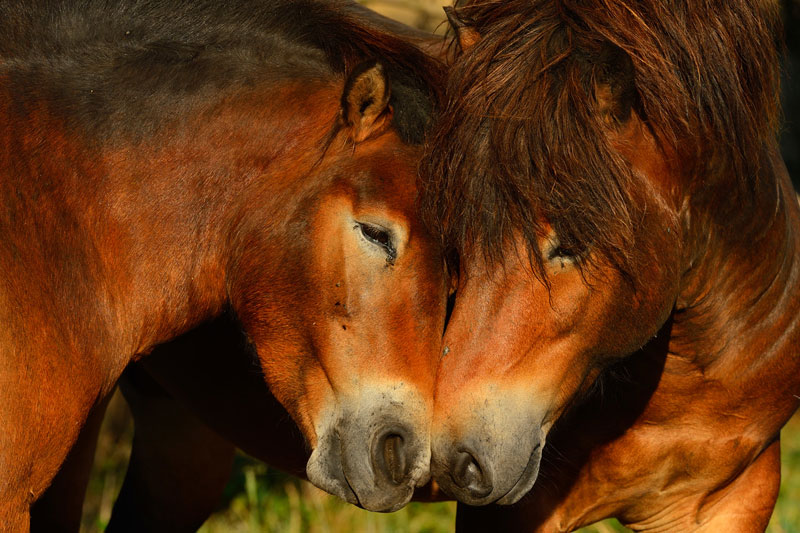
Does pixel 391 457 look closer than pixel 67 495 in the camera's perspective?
Yes

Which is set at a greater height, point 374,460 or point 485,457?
point 485,457

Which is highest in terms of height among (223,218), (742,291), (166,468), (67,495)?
(742,291)

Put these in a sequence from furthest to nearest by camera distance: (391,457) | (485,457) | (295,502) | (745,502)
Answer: (295,502) < (745,502) < (391,457) < (485,457)

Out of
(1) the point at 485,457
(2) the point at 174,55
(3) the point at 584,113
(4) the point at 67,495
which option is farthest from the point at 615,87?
(4) the point at 67,495

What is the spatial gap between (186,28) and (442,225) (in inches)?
43.0

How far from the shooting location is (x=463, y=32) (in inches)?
123

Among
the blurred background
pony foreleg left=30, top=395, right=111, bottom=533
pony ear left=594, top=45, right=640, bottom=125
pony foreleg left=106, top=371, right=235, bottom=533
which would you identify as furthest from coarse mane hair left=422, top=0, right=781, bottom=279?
pony foreleg left=106, top=371, right=235, bottom=533

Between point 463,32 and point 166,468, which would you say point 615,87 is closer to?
point 463,32

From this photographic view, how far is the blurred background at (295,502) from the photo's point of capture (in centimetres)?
523

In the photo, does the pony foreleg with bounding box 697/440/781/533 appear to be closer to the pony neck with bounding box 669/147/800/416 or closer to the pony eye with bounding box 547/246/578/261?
the pony neck with bounding box 669/147/800/416

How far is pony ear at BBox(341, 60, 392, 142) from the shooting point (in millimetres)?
2979

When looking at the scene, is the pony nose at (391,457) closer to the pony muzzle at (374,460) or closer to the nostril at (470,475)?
the pony muzzle at (374,460)

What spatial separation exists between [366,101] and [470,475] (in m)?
1.14

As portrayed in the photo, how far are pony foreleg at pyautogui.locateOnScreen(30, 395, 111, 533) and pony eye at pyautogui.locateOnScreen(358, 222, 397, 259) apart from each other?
1631 millimetres
